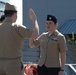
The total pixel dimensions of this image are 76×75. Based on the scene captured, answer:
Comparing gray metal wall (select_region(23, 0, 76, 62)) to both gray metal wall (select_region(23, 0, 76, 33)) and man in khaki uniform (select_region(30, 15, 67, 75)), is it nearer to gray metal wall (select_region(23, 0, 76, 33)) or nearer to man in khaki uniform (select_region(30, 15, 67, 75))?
gray metal wall (select_region(23, 0, 76, 33))

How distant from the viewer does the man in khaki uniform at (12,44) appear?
15.6ft

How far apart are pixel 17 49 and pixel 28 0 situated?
78.4 ft

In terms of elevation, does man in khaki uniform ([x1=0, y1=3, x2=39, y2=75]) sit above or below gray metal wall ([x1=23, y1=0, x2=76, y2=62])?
above

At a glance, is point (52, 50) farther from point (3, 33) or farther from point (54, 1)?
point (54, 1)

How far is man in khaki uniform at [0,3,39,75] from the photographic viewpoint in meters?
4.76

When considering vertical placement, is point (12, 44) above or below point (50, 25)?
below

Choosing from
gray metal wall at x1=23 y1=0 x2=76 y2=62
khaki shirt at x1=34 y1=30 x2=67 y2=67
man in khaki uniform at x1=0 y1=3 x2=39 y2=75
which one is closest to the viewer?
man in khaki uniform at x1=0 y1=3 x2=39 y2=75

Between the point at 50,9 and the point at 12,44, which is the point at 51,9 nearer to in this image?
the point at 50,9

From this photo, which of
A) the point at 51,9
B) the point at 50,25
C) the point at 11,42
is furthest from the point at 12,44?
the point at 51,9

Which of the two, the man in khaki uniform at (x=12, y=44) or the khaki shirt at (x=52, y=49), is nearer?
the man in khaki uniform at (x=12, y=44)

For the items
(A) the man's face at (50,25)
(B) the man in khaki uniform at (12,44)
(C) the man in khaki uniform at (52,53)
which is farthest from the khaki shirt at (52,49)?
(B) the man in khaki uniform at (12,44)

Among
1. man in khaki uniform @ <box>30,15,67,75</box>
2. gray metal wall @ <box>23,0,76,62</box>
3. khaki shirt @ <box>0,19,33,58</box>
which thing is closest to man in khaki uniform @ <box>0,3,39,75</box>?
khaki shirt @ <box>0,19,33,58</box>

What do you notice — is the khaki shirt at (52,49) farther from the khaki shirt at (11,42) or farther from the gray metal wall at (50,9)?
the gray metal wall at (50,9)

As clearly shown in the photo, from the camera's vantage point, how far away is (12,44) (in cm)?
481
